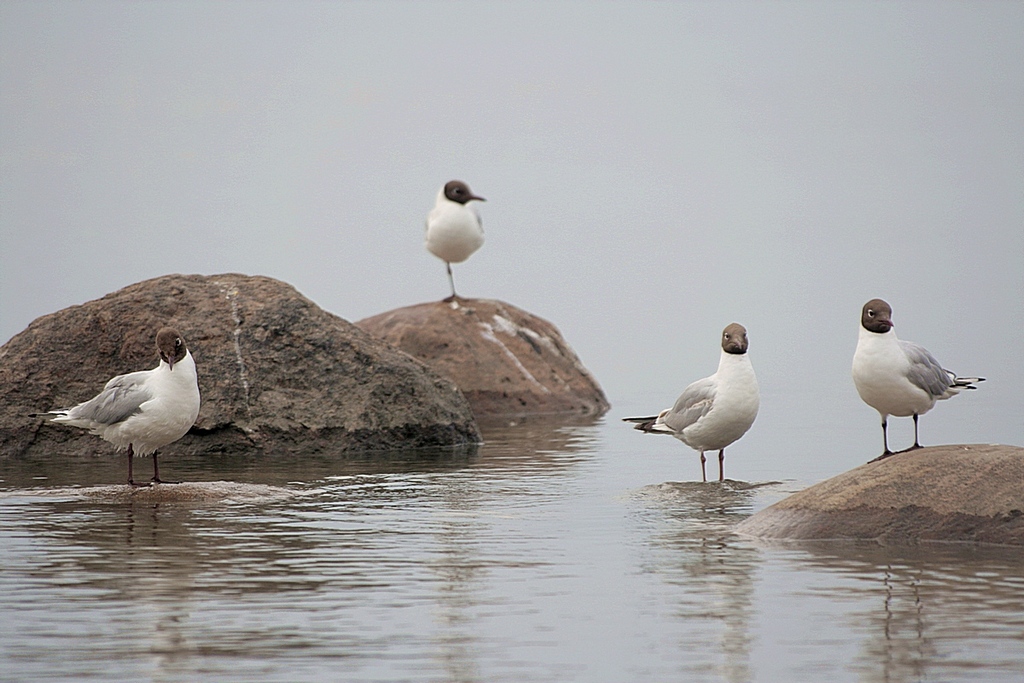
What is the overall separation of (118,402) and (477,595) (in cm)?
443

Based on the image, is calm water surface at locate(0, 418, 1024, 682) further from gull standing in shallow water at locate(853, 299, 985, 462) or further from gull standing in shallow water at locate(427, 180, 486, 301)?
gull standing in shallow water at locate(427, 180, 486, 301)

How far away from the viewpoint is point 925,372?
33.2 feet

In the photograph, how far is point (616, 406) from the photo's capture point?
2159 cm

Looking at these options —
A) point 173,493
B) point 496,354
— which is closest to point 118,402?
point 173,493

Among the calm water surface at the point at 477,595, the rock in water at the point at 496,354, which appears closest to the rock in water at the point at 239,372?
the calm water surface at the point at 477,595

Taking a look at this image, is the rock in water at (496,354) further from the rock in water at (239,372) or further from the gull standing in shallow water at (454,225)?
the rock in water at (239,372)

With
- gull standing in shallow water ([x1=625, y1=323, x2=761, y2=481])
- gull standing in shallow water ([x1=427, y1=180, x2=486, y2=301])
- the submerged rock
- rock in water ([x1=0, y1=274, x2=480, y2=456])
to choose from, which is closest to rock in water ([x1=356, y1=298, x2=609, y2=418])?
gull standing in shallow water ([x1=427, y1=180, x2=486, y2=301])

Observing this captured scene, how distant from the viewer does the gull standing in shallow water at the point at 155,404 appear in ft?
32.6

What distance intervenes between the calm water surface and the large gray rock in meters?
0.24

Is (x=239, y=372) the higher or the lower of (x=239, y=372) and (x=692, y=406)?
the higher

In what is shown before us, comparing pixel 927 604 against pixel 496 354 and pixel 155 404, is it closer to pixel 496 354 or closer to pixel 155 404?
pixel 155 404

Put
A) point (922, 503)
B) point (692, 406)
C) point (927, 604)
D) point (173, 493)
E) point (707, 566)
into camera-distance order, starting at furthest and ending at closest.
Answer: point (692, 406)
point (173, 493)
point (922, 503)
point (707, 566)
point (927, 604)

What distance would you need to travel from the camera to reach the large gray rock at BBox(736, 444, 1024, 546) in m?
7.77

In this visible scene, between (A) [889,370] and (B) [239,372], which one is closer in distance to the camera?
(A) [889,370]
